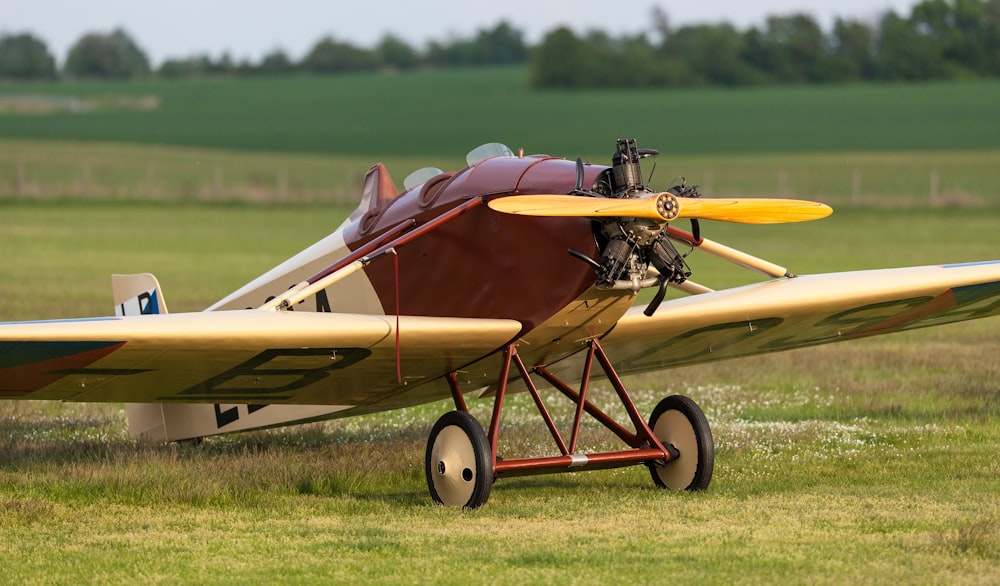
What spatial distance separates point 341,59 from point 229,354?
465 feet

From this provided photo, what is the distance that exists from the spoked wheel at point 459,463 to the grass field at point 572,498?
15 centimetres

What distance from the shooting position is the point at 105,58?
142750 millimetres

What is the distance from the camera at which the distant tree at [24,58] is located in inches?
4972

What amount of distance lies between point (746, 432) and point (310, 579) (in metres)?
5.81

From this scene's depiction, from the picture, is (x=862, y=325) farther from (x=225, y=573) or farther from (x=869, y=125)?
(x=869, y=125)

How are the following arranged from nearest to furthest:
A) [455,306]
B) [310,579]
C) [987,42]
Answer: [310,579] → [455,306] → [987,42]

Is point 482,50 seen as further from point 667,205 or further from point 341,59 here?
point 667,205

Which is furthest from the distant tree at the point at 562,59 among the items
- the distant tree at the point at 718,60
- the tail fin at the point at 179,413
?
the tail fin at the point at 179,413

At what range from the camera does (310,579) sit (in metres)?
6.87

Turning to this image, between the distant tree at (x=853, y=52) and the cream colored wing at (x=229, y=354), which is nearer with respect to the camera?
the cream colored wing at (x=229, y=354)

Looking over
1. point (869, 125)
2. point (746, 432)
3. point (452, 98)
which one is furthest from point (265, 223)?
point (452, 98)

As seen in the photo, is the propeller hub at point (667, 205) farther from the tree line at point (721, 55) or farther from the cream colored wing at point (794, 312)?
the tree line at point (721, 55)

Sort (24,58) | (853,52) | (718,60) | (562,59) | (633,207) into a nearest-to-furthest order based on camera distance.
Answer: (633,207) < (853,52) < (562,59) < (718,60) < (24,58)

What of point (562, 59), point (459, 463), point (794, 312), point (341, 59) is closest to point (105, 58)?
point (341, 59)
